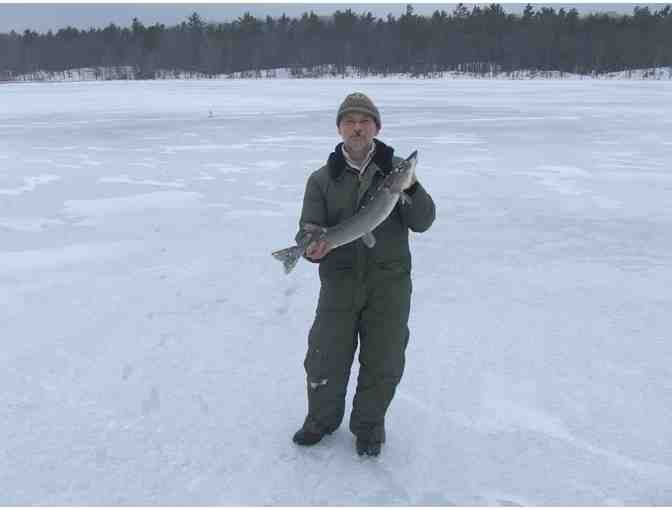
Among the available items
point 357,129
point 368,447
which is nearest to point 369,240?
point 357,129

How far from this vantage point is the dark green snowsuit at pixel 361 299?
2.97 m

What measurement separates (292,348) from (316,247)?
192cm

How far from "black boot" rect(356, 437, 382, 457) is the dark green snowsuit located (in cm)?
3

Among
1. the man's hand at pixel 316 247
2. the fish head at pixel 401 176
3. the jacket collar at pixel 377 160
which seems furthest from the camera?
the jacket collar at pixel 377 160

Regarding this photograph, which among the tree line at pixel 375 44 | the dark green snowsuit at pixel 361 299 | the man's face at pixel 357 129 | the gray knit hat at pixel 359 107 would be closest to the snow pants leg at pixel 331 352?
the dark green snowsuit at pixel 361 299

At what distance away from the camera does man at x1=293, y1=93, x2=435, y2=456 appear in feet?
9.55

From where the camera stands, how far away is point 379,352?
3.19 metres

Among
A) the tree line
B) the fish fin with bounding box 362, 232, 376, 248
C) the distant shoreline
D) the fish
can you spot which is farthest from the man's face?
the tree line

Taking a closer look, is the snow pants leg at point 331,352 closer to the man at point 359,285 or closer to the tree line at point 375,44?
the man at point 359,285

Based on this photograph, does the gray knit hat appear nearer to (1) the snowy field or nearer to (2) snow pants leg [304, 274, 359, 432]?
(2) snow pants leg [304, 274, 359, 432]

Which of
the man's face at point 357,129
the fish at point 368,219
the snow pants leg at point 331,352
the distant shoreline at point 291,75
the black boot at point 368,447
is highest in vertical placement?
the distant shoreline at point 291,75

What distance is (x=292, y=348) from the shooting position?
4566mm

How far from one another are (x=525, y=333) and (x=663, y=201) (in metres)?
5.73

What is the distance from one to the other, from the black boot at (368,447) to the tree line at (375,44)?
97896 mm
